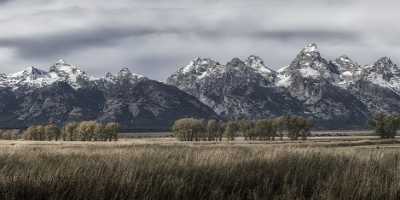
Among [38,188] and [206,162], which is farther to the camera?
[206,162]

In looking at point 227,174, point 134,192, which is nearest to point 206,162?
point 227,174

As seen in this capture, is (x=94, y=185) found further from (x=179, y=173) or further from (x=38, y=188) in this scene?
(x=179, y=173)

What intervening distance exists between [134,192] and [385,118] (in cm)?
19705

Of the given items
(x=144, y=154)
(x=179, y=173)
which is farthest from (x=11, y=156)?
(x=179, y=173)

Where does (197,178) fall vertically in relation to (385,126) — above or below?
below

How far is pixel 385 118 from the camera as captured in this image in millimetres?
197250

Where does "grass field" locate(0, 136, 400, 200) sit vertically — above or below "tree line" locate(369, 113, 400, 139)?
below

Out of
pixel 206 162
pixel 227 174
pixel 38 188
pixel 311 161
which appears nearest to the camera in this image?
pixel 38 188

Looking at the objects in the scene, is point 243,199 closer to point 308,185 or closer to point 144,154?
point 308,185

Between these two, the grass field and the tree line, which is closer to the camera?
the grass field

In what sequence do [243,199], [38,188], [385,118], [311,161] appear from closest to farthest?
[38,188], [243,199], [311,161], [385,118]

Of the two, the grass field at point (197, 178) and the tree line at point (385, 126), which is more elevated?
the tree line at point (385, 126)

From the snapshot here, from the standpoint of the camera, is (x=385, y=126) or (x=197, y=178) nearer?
(x=197, y=178)

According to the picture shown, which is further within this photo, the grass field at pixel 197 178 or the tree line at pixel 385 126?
the tree line at pixel 385 126
